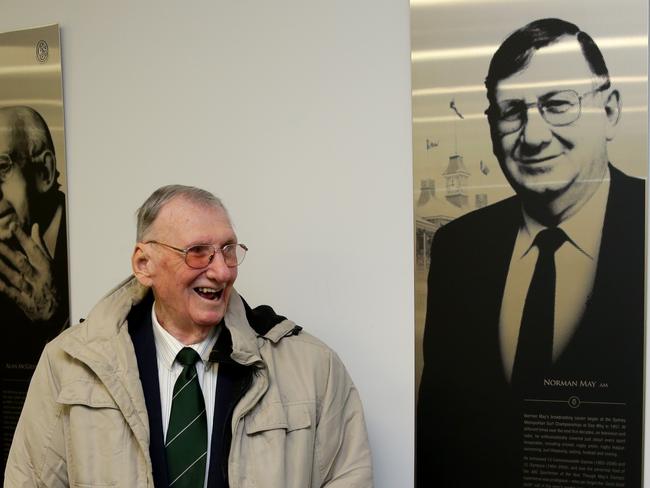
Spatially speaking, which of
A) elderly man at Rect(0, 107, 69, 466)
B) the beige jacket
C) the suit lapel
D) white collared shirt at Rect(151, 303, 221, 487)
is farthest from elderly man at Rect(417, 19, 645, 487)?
elderly man at Rect(0, 107, 69, 466)

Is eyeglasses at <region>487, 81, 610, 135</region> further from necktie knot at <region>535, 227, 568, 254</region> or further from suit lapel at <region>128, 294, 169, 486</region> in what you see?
suit lapel at <region>128, 294, 169, 486</region>

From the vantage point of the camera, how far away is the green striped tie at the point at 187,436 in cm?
151

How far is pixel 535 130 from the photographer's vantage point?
5.58 ft

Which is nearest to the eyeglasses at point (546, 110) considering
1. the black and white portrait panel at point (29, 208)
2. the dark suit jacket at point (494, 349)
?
the dark suit jacket at point (494, 349)

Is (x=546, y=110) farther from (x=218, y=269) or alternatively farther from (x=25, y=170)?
(x=25, y=170)

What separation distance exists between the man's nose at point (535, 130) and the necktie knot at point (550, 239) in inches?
8.2

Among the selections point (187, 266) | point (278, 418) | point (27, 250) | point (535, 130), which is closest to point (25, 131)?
point (27, 250)

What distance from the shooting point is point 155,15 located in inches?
79.1

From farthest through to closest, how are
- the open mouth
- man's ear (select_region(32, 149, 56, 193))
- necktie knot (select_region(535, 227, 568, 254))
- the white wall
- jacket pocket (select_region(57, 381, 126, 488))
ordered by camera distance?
man's ear (select_region(32, 149, 56, 193)), the white wall, necktie knot (select_region(535, 227, 568, 254)), the open mouth, jacket pocket (select_region(57, 381, 126, 488))

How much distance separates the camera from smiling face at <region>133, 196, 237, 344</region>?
5.08 feet

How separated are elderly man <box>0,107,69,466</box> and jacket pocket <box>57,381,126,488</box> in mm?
672

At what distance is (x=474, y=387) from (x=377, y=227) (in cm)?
47

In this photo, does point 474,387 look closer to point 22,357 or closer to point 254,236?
point 254,236

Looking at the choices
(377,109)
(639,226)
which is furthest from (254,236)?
(639,226)
